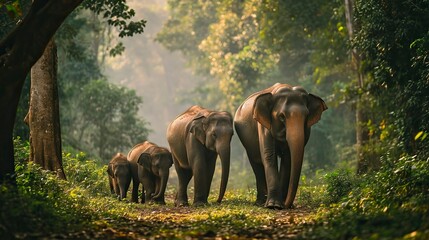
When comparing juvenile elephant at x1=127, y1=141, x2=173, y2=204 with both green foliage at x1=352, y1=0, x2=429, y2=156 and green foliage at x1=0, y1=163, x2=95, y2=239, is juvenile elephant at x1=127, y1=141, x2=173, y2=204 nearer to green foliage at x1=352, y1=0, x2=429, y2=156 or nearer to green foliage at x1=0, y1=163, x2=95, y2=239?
green foliage at x1=352, y1=0, x2=429, y2=156

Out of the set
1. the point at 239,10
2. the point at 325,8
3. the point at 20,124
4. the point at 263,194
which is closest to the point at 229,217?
the point at 263,194

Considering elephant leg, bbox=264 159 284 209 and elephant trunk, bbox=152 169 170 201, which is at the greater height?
elephant trunk, bbox=152 169 170 201

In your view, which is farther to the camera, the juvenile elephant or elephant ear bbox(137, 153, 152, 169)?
elephant ear bbox(137, 153, 152, 169)

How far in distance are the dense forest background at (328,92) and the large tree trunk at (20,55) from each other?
0.60 meters

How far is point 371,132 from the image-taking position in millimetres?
20312

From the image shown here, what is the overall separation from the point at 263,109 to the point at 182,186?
3.74 meters

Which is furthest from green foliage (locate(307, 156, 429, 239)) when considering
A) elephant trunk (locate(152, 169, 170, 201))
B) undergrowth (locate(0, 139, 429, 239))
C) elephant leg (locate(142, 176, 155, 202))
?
elephant leg (locate(142, 176, 155, 202))

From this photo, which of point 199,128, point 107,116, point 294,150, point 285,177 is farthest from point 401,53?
point 107,116

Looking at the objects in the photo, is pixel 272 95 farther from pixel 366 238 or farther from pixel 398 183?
pixel 366 238

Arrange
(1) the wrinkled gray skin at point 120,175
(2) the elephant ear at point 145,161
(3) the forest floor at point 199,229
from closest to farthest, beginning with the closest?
(3) the forest floor at point 199,229 → (2) the elephant ear at point 145,161 → (1) the wrinkled gray skin at point 120,175

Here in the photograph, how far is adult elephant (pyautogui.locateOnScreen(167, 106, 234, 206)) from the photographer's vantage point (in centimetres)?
1509

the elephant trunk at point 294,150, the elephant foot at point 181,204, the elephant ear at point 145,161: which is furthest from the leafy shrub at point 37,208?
the elephant ear at point 145,161

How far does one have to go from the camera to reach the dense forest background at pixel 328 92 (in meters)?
9.70

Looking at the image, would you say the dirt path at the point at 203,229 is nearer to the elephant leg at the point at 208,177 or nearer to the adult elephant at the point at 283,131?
the adult elephant at the point at 283,131
